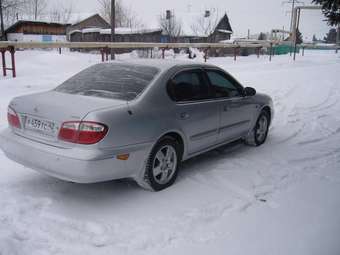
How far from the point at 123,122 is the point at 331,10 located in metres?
5.11

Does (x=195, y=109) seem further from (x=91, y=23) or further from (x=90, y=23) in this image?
(x=91, y=23)

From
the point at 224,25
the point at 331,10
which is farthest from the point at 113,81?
the point at 224,25

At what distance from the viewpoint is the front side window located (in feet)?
17.0

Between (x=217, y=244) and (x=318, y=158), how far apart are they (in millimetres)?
3107

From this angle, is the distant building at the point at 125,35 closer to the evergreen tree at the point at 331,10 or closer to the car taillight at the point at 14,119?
the evergreen tree at the point at 331,10

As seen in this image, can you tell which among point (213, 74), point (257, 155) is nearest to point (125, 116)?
point (213, 74)

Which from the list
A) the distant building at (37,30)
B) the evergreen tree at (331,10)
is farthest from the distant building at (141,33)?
the evergreen tree at (331,10)

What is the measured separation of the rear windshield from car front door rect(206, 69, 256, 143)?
113 cm

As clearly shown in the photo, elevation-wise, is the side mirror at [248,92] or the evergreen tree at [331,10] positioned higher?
the evergreen tree at [331,10]

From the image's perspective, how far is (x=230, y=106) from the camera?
534 cm

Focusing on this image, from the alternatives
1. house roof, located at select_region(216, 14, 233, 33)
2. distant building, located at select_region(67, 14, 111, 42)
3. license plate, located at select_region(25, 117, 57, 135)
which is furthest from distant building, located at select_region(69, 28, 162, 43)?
license plate, located at select_region(25, 117, 57, 135)

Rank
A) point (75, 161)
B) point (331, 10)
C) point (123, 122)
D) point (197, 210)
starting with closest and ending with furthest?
point (75, 161) → point (123, 122) → point (197, 210) → point (331, 10)

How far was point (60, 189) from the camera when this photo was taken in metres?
4.20

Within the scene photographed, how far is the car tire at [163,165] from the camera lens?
407 centimetres
